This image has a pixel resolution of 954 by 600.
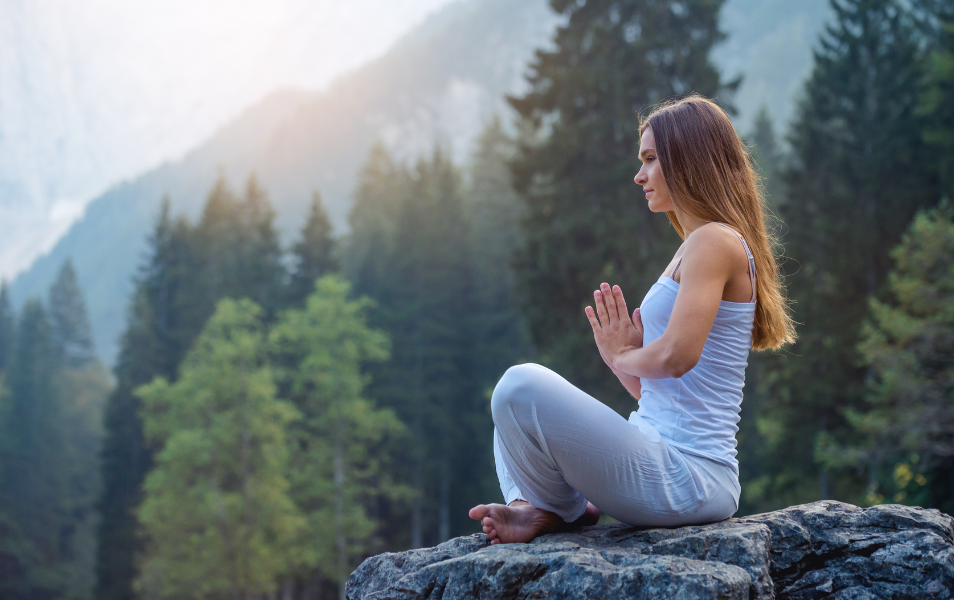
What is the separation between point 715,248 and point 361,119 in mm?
111786

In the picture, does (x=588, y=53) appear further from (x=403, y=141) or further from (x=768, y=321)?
(x=403, y=141)

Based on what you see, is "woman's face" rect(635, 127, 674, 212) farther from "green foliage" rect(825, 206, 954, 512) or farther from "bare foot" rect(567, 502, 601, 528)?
"green foliage" rect(825, 206, 954, 512)

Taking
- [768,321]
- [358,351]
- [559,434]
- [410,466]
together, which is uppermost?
[358,351]

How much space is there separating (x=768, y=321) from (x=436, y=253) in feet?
89.3

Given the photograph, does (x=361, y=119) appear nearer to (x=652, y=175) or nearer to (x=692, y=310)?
(x=652, y=175)

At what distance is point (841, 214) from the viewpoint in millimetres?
18469

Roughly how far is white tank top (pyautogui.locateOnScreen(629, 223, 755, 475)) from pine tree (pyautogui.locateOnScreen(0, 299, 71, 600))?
34930mm

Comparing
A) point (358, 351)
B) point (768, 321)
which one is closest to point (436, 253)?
point (358, 351)

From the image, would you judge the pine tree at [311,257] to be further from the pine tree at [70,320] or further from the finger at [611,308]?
the pine tree at [70,320]

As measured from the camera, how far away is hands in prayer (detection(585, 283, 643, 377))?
7.89 ft

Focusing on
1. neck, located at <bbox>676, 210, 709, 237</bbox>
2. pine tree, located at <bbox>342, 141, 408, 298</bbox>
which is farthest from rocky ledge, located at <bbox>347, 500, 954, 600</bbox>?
pine tree, located at <bbox>342, 141, 408, 298</bbox>

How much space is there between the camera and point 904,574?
242 cm

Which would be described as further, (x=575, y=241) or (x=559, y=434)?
(x=575, y=241)

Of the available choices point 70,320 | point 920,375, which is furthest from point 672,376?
point 70,320
